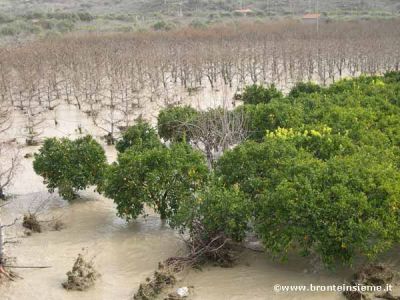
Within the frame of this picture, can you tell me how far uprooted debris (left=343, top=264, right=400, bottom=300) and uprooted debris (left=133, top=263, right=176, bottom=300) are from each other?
278 centimetres

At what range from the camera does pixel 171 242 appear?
10.9 metres

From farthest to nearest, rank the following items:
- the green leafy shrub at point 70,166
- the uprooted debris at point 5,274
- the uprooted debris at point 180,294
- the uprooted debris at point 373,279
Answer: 1. the green leafy shrub at point 70,166
2. the uprooted debris at point 5,274
3. the uprooted debris at point 180,294
4. the uprooted debris at point 373,279

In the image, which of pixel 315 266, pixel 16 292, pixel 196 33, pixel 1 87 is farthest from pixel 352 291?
pixel 196 33

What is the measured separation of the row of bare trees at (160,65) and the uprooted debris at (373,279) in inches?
471

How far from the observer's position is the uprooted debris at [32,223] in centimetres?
1155

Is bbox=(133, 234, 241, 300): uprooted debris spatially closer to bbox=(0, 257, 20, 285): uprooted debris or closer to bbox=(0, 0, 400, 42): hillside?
bbox=(0, 257, 20, 285): uprooted debris

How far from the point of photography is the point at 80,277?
30.0 ft

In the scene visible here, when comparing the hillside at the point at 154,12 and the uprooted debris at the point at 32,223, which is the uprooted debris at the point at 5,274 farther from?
the hillside at the point at 154,12

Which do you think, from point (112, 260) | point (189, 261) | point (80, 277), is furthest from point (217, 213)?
point (80, 277)

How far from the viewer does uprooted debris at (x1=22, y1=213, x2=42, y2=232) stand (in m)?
11.6

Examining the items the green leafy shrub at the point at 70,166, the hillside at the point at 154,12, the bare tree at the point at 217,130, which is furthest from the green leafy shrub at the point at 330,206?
the hillside at the point at 154,12

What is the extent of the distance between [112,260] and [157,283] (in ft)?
5.50

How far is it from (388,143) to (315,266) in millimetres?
3498

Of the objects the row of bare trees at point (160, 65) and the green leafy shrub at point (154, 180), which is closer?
the green leafy shrub at point (154, 180)
